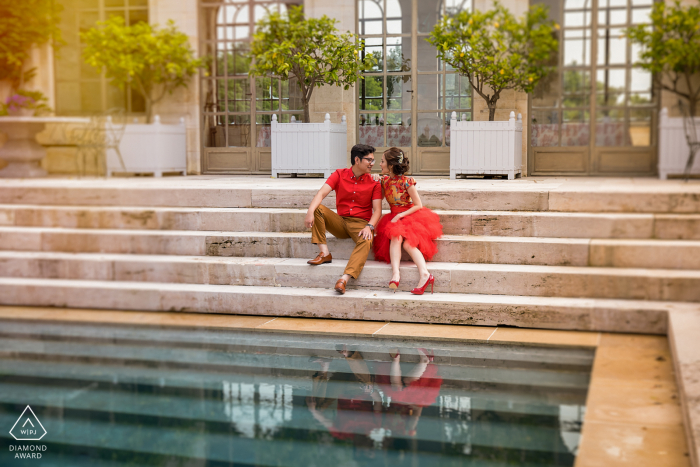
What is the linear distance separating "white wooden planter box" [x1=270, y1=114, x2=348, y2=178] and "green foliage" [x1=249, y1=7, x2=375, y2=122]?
0.33 m

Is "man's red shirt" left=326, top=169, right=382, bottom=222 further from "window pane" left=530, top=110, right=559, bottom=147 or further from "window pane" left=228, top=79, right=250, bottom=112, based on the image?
"window pane" left=228, top=79, right=250, bottom=112

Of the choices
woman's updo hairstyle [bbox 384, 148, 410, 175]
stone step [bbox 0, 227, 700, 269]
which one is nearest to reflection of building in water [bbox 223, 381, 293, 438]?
stone step [bbox 0, 227, 700, 269]

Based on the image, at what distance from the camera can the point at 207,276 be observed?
6066 millimetres

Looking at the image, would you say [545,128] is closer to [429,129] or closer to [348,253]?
[429,129]

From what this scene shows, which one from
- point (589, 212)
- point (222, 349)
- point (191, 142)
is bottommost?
point (222, 349)

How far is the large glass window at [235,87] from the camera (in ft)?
37.6

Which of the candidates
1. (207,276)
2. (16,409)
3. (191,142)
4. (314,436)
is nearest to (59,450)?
(16,409)

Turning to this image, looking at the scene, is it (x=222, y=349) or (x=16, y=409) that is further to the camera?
(x=222, y=349)

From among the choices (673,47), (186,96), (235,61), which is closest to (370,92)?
(235,61)

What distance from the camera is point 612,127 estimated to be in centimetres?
1035

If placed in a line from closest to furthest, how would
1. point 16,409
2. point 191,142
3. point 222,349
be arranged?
1. point 16,409
2. point 222,349
3. point 191,142

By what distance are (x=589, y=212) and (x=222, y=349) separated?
11.3 ft

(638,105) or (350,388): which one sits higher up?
(638,105)

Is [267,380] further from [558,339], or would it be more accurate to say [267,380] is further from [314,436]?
[558,339]
